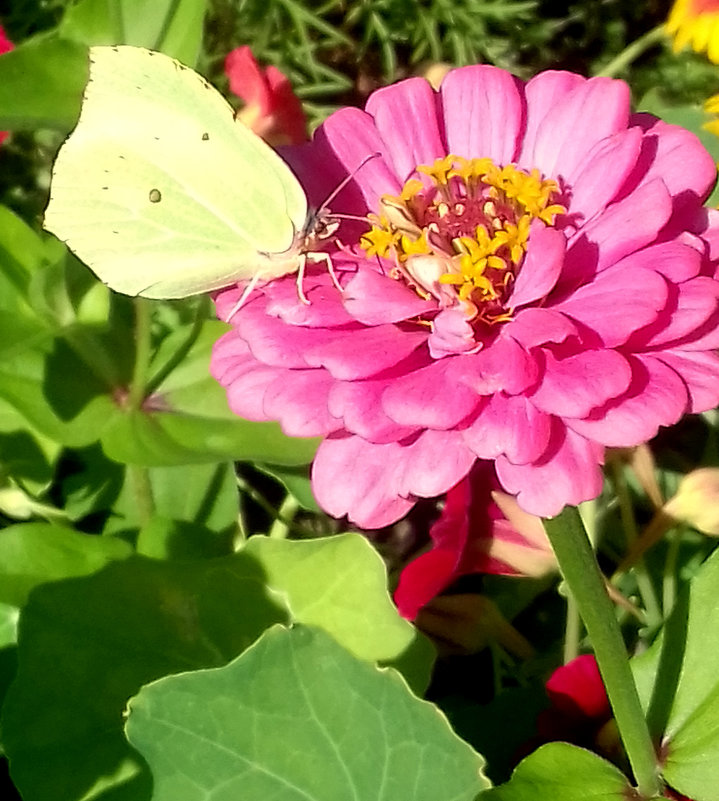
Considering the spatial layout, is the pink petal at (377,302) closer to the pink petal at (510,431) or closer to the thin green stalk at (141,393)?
the pink petal at (510,431)

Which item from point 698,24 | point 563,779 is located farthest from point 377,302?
point 698,24

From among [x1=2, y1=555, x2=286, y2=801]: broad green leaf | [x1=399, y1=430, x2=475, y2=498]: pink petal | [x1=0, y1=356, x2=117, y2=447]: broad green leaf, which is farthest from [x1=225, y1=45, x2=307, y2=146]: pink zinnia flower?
[x1=399, y1=430, x2=475, y2=498]: pink petal

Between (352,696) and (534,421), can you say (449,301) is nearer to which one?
(534,421)

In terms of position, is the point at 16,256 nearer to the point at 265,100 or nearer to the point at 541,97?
the point at 265,100

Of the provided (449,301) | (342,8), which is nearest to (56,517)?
(449,301)

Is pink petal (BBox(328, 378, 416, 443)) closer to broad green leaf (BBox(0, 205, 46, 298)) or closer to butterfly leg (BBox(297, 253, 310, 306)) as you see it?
butterfly leg (BBox(297, 253, 310, 306))

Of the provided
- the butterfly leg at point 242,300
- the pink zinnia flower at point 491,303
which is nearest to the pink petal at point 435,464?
the pink zinnia flower at point 491,303

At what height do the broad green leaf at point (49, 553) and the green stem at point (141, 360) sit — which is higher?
the green stem at point (141, 360)
